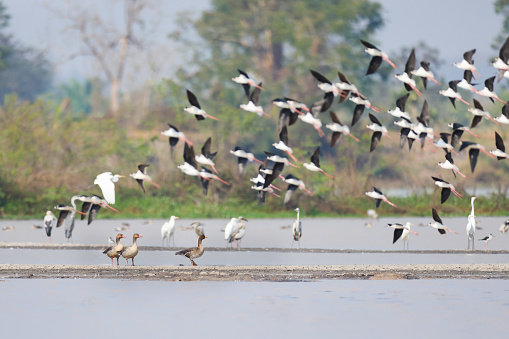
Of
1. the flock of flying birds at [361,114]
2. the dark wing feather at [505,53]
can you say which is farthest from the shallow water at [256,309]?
the dark wing feather at [505,53]

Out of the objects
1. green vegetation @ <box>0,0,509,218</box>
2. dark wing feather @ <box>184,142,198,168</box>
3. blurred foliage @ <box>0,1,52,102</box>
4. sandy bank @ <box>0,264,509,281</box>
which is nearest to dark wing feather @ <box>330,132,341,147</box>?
dark wing feather @ <box>184,142,198,168</box>

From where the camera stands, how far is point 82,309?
48.7 feet

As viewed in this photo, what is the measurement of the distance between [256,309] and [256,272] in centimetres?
352

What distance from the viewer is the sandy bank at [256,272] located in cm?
1794

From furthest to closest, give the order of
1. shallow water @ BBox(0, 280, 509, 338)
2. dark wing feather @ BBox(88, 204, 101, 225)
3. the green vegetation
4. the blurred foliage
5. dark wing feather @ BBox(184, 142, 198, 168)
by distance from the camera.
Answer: the blurred foliage, the green vegetation, dark wing feather @ BBox(88, 204, 101, 225), dark wing feather @ BBox(184, 142, 198, 168), shallow water @ BBox(0, 280, 509, 338)

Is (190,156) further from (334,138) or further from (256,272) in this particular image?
(256,272)

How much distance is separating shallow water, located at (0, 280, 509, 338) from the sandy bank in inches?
17.5

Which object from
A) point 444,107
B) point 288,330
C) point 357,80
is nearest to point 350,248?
point 288,330

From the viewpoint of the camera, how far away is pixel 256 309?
14812mm

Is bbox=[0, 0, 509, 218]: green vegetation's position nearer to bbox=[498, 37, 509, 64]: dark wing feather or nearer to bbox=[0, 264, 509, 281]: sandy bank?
bbox=[0, 264, 509, 281]: sandy bank

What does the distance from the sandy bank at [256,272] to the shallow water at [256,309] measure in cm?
45

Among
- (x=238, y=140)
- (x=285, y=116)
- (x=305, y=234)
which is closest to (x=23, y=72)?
(x=238, y=140)

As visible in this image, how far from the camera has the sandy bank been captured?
58.9ft

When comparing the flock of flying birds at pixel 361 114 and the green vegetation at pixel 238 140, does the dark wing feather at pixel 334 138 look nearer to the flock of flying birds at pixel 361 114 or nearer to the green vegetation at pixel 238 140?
the flock of flying birds at pixel 361 114
